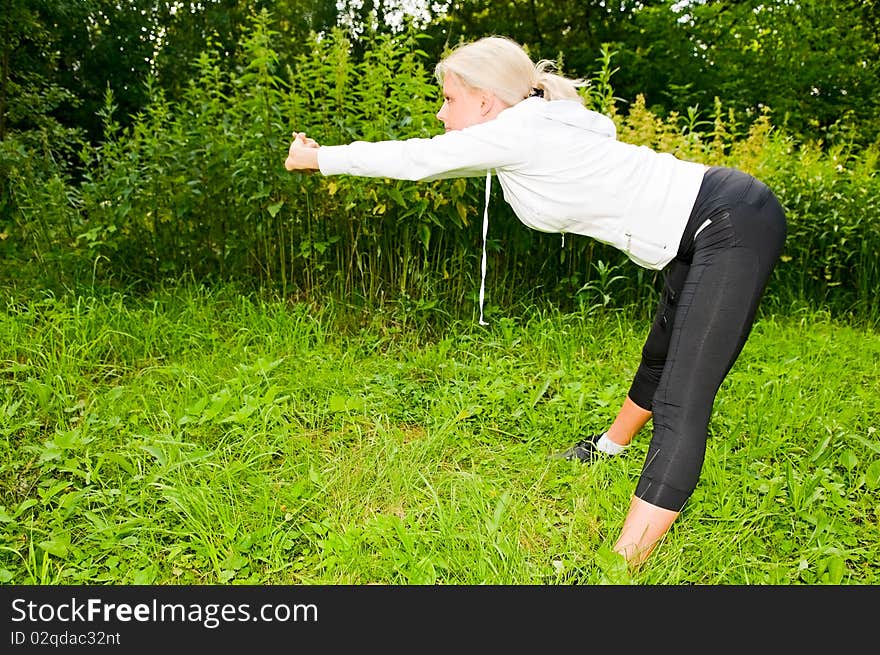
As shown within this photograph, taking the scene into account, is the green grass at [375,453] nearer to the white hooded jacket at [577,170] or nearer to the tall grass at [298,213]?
the tall grass at [298,213]

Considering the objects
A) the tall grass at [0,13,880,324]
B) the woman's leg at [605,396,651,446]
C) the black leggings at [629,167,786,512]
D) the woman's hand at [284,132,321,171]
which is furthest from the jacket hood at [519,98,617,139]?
the tall grass at [0,13,880,324]

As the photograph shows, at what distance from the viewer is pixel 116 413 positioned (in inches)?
118

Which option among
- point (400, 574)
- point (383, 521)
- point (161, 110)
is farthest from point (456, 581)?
point (161, 110)

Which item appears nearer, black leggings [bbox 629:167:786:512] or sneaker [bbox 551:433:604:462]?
black leggings [bbox 629:167:786:512]

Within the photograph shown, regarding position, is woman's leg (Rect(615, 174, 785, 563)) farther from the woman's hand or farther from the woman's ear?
the woman's hand

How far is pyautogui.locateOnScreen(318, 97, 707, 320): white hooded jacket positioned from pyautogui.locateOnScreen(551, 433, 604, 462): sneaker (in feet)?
3.26

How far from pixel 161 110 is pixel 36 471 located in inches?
105

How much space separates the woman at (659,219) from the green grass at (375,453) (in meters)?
0.35

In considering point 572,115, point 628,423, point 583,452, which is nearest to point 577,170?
point 572,115

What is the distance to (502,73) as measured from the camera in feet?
7.15

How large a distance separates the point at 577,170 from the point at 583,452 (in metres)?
1.27

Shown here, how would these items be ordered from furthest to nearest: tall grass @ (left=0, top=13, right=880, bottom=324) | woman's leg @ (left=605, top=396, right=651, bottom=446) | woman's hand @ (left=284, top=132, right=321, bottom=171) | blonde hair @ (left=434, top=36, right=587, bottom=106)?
tall grass @ (left=0, top=13, right=880, bottom=324), woman's leg @ (left=605, top=396, right=651, bottom=446), woman's hand @ (left=284, top=132, right=321, bottom=171), blonde hair @ (left=434, top=36, right=587, bottom=106)

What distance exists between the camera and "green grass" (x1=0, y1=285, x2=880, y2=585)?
2.23 metres

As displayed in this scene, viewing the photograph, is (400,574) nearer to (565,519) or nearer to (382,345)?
(565,519)
